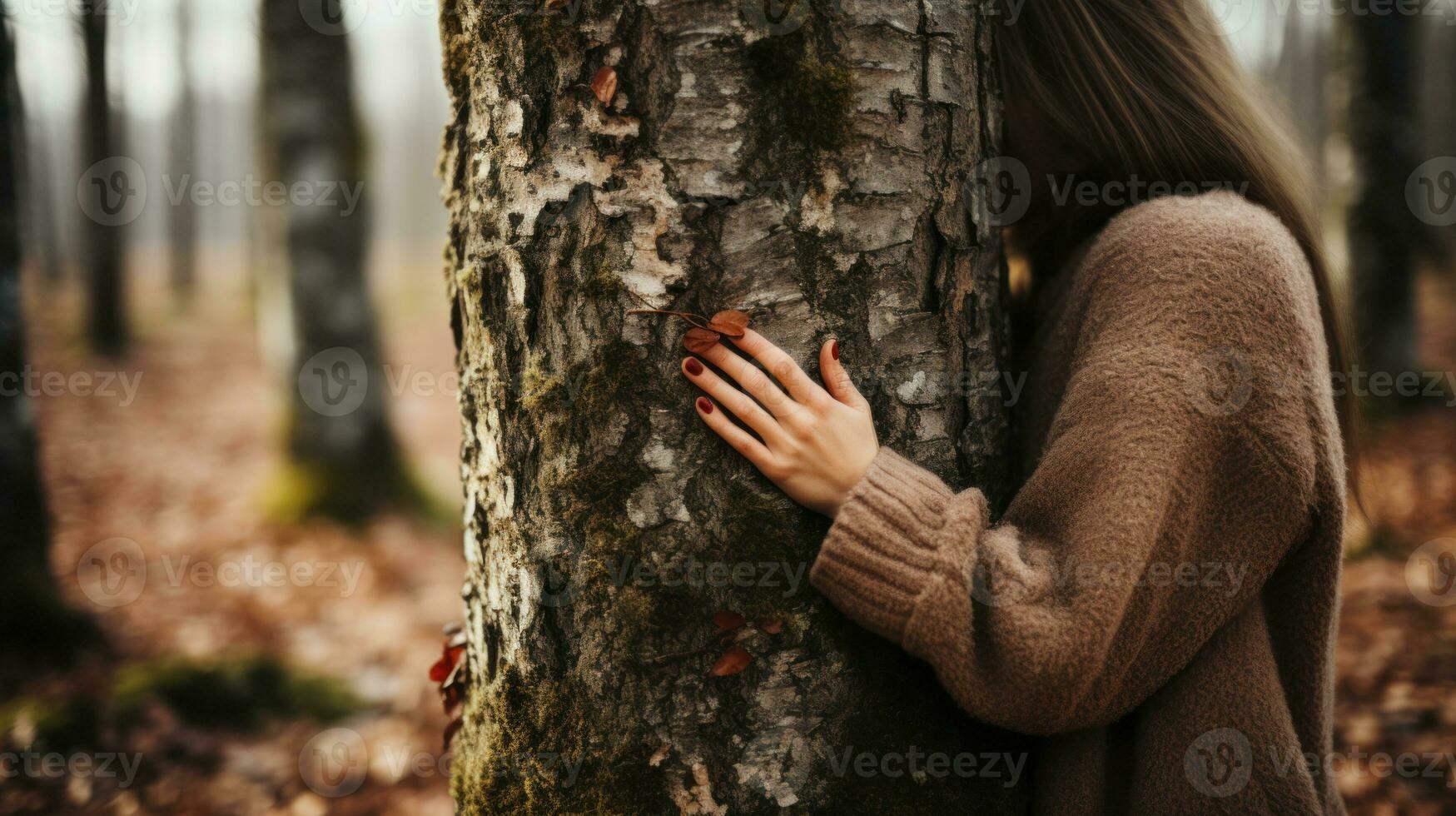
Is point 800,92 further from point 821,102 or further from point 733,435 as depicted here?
point 733,435

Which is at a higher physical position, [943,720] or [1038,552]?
[1038,552]

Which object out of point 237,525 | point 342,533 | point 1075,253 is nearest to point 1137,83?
point 1075,253

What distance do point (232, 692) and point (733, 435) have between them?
10.8 ft

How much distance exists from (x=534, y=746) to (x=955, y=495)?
2.95 ft

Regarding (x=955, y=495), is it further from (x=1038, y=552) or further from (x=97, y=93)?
(x=97, y=93)

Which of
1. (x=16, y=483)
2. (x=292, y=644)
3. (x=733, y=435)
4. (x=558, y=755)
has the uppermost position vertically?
(x=733, y=435)

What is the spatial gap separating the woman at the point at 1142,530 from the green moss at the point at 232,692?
3.22 m

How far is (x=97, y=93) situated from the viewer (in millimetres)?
6500

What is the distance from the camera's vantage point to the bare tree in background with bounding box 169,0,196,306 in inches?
728

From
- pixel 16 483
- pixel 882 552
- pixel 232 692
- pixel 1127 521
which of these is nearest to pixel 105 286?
pixel 16 483

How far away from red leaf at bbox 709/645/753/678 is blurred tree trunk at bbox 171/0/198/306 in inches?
822

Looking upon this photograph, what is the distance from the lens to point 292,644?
4293 mm

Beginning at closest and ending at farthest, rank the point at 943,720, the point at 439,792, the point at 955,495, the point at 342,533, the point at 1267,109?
the point at 955,495 < the point at 943,720 < the point at 1267,109 < the point at 439,792 < the point at 342,533

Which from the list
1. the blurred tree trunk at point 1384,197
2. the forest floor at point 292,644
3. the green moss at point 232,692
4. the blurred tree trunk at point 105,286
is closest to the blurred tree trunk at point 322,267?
the forest floor at point 292,644
